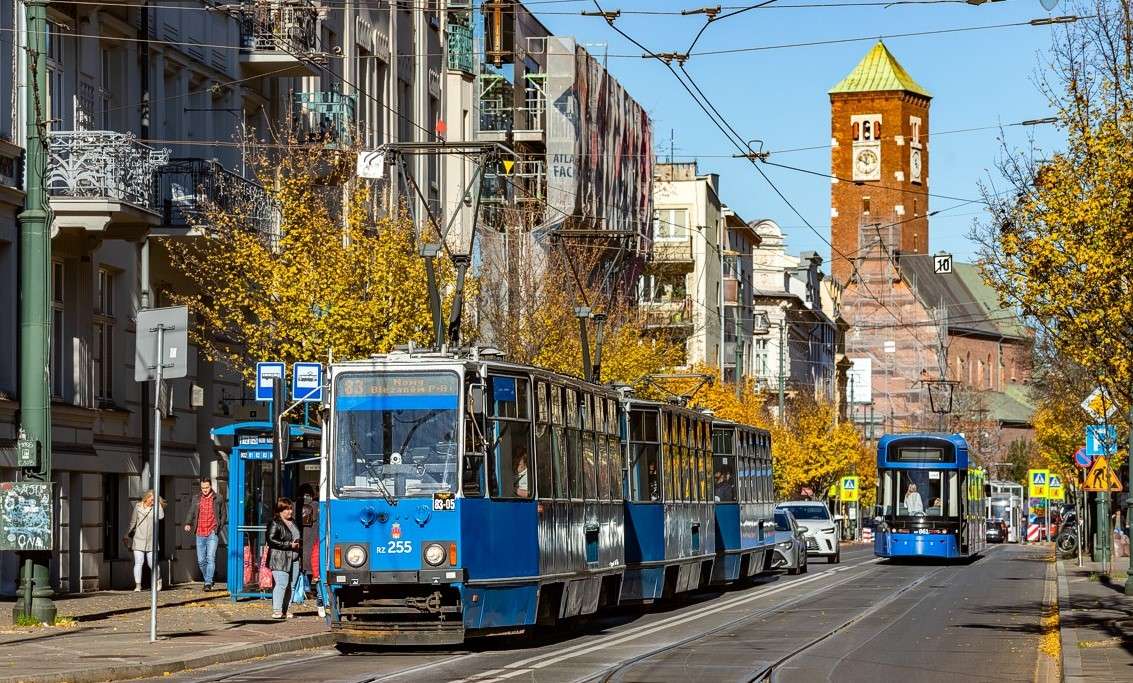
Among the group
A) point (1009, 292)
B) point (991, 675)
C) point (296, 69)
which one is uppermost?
point (296, 69)

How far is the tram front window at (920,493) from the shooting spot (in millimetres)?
49906

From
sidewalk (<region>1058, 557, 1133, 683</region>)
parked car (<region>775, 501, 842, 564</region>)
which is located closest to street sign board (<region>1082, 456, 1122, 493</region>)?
sidewalk (<region>1058, 557, 1133, 683</region>)

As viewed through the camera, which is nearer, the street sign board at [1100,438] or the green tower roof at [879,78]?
the street sign board at [1100,438]

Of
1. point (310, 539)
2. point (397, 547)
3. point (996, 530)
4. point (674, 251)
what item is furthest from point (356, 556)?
point (996, 530)

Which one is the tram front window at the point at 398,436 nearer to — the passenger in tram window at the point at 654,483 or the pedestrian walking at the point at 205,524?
the passenger in tram window at the point at 654,483

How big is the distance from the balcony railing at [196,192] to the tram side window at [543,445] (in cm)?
1245

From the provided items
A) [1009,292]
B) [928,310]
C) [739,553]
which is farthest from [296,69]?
[928,310]

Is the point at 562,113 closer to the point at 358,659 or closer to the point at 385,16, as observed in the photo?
the point at 385,16

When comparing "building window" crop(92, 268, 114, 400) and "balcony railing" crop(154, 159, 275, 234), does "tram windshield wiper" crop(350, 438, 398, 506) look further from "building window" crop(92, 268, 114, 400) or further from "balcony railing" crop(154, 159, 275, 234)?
"balcony railing" crop(154, 159, 275, 234)

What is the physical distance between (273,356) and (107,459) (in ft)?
10.2

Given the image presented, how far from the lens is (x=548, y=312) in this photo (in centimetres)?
4950

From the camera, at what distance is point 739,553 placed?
3538 centimetres

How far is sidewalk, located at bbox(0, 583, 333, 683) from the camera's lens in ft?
55.7

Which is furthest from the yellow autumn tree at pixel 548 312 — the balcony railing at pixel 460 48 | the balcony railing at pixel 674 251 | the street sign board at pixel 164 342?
the balcony railing at pixel 674 251
